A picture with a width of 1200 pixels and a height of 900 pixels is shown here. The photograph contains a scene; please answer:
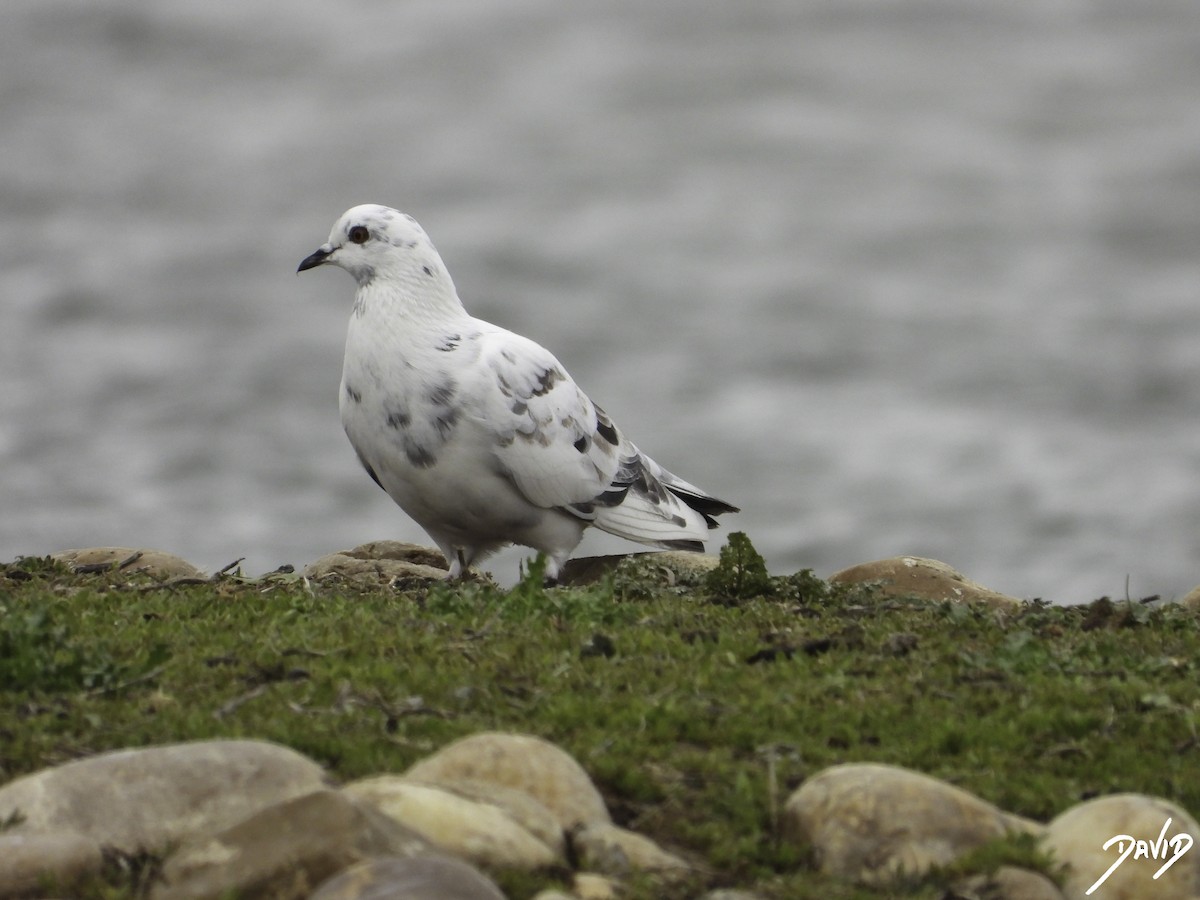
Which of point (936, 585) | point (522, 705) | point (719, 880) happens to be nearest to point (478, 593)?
point (522, 705)

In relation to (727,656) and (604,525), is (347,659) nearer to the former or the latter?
(727,656)

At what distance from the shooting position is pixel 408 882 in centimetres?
435

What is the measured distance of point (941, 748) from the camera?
6492 millimetres

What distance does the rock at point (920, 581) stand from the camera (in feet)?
32.9

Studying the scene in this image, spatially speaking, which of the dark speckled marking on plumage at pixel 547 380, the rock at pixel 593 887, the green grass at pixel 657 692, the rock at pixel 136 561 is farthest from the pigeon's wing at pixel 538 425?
the rock at pixel 593 887

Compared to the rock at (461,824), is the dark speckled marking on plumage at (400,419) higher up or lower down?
higher up

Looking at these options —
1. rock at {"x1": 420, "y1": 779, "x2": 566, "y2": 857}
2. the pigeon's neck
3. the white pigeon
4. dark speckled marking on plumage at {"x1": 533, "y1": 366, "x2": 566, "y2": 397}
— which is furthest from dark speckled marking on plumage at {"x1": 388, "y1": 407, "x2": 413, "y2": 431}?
rock at {"x1": 420, "y1": 779, "x2": 566, "y2": 857}

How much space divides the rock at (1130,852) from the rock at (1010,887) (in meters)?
0.11

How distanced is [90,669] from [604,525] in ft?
15.3

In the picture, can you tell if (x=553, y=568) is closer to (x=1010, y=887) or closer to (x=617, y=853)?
(x=617, y=853)

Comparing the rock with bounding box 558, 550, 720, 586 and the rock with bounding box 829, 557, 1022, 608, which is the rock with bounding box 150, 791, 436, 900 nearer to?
the rock with bounding box 829, 557, 1022, 608

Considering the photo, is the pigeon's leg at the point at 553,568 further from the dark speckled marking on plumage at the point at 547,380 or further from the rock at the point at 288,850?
the rock at the point at 288,850

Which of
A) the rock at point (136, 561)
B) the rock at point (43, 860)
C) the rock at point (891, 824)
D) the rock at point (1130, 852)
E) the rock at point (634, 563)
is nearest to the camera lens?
the rock at point (43, 860)

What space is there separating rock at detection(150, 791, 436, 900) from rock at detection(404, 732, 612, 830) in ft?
2.00
